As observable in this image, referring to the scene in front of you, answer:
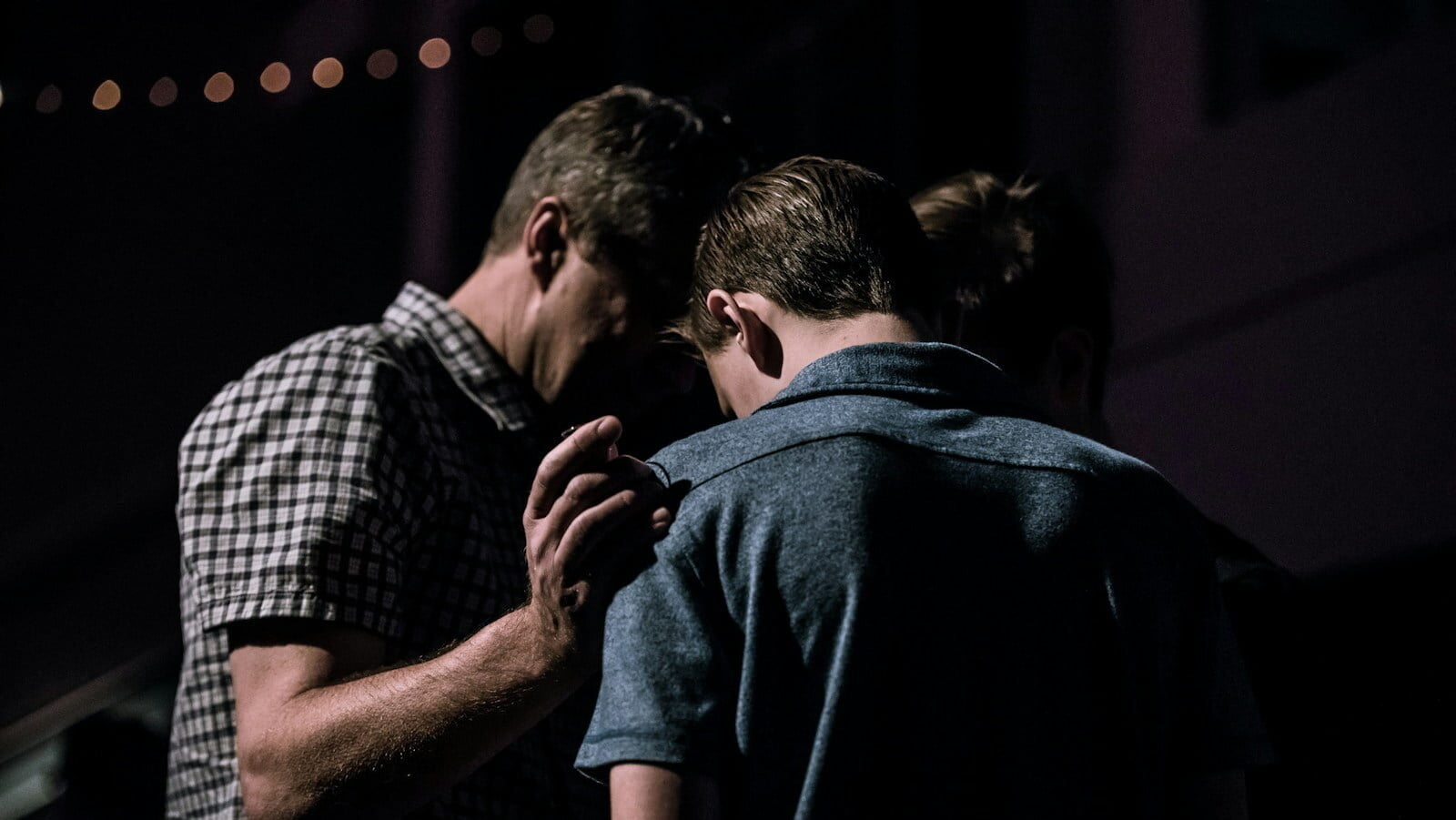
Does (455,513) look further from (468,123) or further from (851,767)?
(468,123)

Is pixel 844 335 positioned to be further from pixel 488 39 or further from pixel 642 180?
pixel 488 39

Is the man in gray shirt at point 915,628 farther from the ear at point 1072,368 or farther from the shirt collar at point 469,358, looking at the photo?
the shirt collar at point 469,358

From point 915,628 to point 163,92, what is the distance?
7.29 ft

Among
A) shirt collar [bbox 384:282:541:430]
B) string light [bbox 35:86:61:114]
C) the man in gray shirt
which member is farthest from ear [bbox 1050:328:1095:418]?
string light [bbox 35:86:61:114]

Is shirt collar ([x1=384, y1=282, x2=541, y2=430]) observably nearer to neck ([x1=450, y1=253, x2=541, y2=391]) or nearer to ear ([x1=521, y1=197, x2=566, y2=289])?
neck ([x1=450, y1=253, x2=541, y2=391])

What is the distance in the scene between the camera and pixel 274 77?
9.65 ft

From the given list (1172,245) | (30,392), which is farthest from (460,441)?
(30,392)

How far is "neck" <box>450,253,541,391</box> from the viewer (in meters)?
2.16

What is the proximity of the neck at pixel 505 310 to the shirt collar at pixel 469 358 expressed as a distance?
0.03m

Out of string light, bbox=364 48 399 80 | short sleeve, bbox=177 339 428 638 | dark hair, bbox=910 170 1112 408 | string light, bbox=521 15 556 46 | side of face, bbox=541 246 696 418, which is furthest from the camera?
string light, bbox=521 15 556 46

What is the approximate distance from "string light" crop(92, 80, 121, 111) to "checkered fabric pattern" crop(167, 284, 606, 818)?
100 centimetres

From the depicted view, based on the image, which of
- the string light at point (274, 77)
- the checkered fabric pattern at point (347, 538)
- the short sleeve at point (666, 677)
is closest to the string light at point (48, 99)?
the string light at point (274, 77)

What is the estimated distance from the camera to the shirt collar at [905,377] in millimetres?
1256

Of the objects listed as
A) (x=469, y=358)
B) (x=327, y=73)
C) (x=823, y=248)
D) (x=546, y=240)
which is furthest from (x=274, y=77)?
(x=823, y=248)
